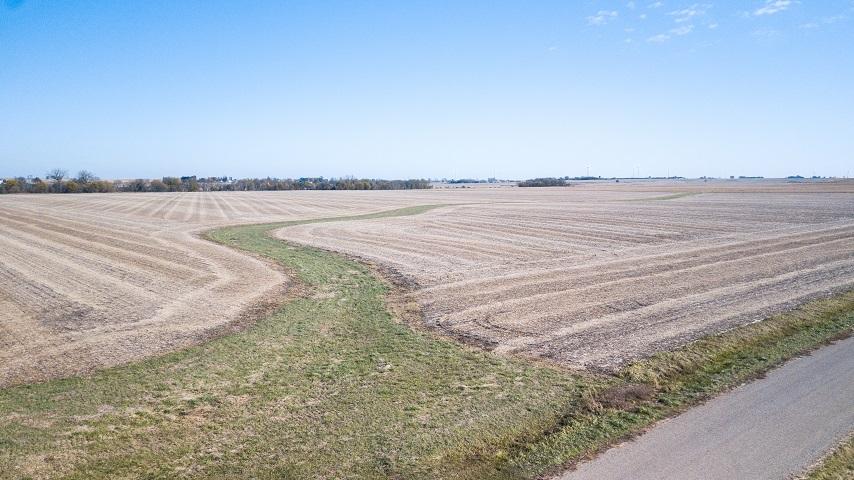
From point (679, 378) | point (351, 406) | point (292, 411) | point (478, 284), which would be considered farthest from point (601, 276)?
point (292, 411)

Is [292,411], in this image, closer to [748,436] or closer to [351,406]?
[351,406]

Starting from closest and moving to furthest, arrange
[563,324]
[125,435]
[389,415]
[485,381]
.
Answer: [125,435], [389,415], [485,381], [563,324]

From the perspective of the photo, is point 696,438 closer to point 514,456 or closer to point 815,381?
point 514,456

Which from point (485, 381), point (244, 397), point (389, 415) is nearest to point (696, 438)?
point (485, 381)

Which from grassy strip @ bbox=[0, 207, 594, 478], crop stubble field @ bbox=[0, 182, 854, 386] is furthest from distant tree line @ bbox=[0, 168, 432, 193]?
grassy strip @ bbox=[0, 207, 594, 478]

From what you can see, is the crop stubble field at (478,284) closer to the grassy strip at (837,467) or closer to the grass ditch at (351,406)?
the grass ditch at (351,406)
